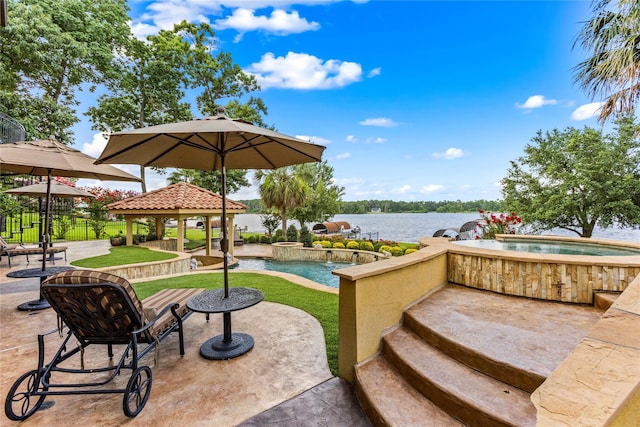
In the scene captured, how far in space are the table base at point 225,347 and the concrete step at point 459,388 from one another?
170cm

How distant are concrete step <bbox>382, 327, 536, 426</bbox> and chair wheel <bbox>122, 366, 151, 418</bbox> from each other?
2267mm

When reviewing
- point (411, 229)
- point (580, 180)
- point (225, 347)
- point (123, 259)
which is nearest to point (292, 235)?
point (123, 259)

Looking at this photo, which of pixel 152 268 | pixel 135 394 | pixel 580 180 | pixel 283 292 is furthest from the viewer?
pixel 580 180

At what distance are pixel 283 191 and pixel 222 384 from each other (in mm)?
17652

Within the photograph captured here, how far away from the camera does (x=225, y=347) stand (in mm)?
3271

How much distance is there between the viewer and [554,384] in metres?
0.87

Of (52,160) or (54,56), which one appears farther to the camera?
(54,56)

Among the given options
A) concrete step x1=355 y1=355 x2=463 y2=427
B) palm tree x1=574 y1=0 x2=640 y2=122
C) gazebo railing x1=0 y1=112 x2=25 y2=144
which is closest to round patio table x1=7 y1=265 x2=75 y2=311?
concrete step x1=355 y1=355 x2=463 y2=427

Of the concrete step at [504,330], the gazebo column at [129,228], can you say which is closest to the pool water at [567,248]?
the concrete step at [504,330]

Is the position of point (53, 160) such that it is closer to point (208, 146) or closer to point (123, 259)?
point (208, 146)

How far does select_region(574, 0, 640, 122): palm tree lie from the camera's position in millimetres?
6580

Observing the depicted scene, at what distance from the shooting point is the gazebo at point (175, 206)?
11.0 m

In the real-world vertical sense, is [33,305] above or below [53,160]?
below

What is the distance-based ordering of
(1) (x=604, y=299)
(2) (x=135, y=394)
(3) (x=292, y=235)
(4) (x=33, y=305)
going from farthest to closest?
(3) (x=292, y=235)
(4) (x=33, y=305)
(1) (x=604, y=299)
(2) (x=135, y=394)
